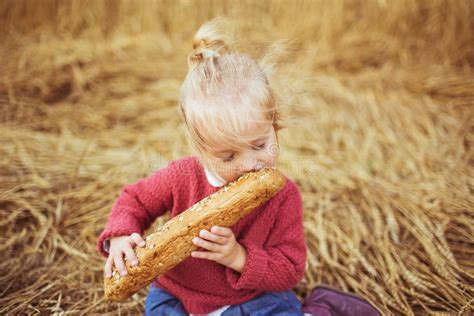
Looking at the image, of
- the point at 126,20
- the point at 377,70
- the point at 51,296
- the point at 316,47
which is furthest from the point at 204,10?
the point at 51,296

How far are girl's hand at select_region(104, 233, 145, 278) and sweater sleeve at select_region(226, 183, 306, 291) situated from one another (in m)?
0.34

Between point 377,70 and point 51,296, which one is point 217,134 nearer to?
point 51,296

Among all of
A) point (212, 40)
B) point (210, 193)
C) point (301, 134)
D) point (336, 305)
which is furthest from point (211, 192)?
point (301, 134)

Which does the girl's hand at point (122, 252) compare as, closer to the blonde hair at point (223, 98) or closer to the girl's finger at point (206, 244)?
the girl's finger at point (206, 244)

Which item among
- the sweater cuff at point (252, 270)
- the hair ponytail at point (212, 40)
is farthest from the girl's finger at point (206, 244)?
the hair ponytail at point (212, 40)

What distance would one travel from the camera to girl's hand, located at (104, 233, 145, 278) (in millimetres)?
1499

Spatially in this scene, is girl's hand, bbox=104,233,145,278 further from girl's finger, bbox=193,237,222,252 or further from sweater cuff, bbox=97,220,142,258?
girl's finger, bbox=193,237,222,252

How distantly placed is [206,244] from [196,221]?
0.08 meters

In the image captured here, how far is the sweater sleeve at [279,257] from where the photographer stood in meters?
1.59

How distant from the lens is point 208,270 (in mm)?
1676

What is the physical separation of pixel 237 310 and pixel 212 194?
47 cm

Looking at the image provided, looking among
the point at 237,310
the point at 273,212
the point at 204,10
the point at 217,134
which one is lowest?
the point at 237,310

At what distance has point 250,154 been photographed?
146cm

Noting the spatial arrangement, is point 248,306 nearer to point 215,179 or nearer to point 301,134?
point 215,179
